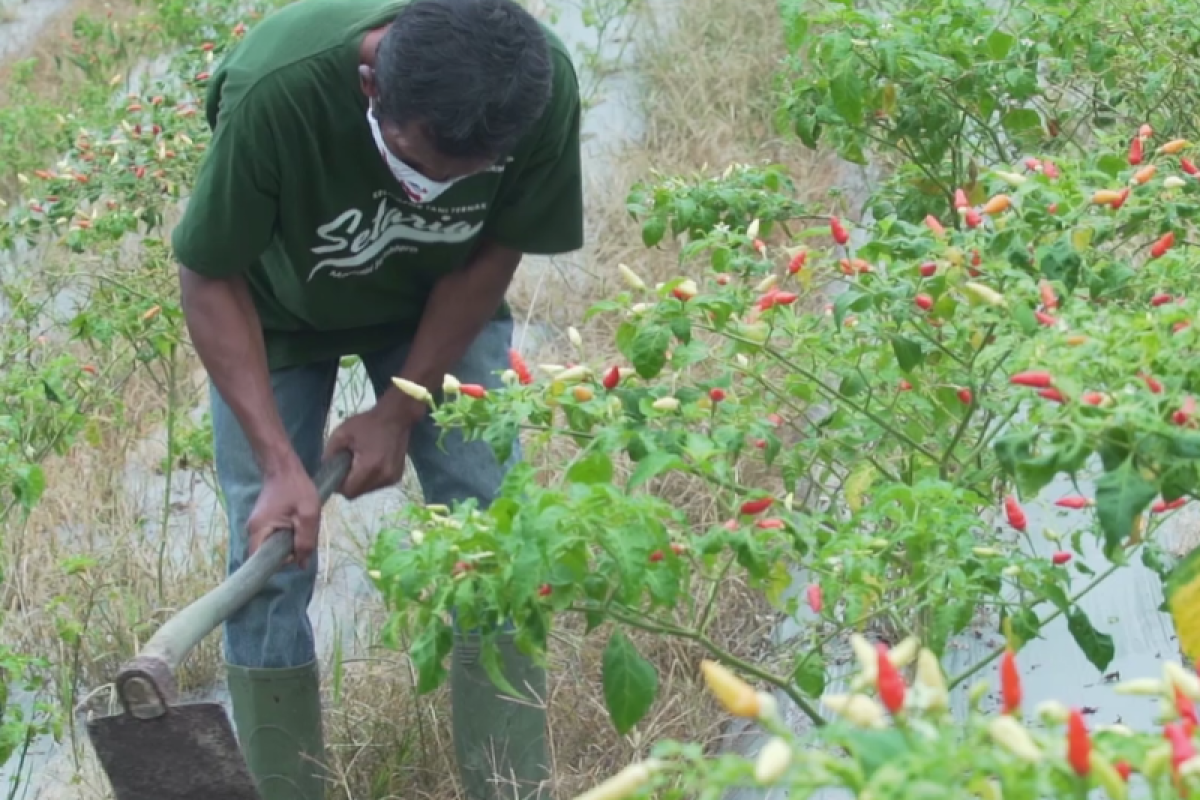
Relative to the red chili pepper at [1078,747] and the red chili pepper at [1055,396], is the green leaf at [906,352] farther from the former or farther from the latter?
the red chili pepper at [1078,747]

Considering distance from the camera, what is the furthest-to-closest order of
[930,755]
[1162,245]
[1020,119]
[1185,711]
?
1. [1020,119]
2. [1162,245]
3. [1185,711]
4. [930,755]

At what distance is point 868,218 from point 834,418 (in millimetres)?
2993

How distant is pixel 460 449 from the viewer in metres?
3.05

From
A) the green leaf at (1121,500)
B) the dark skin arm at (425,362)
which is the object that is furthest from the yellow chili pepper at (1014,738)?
the dark skin arm at (425,362)

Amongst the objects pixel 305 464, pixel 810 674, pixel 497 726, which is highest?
pixel 810 674

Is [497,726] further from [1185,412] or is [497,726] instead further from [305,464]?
[1185,412]

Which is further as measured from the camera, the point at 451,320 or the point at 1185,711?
the point at 451,320

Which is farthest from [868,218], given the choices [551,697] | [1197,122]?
[551,697]

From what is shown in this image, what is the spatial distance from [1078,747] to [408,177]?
62.8 inches

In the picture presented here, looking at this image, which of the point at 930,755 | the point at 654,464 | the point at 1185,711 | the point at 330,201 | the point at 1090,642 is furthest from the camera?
the point at 330,201

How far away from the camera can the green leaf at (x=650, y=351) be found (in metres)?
2.34

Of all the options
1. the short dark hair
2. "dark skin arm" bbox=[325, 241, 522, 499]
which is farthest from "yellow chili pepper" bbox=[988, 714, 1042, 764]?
"dark skin arm" bbox=[325, 241, 522, 499]

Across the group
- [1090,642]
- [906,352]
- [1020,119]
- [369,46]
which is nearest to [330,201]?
[369,46]

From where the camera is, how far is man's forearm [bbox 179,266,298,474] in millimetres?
2789
